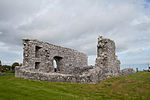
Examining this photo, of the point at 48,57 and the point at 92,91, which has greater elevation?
the point at 48,57

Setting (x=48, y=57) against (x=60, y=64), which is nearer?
(x=48, y=57)

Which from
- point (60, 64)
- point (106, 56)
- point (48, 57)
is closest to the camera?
point (106, 56)

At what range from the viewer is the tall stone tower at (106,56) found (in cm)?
2327

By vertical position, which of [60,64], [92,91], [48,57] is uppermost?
[48,57]

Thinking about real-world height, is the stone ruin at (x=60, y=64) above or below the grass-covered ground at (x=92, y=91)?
above

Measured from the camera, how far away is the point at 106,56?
23422mm

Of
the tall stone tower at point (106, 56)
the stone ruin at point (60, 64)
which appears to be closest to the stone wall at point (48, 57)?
the stone ruin at point (60, 64)

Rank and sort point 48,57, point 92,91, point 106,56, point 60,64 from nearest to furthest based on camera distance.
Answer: point 92,91 → point 106,56 → point 48,57 → point 60,64

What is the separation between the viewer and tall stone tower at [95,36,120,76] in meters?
23.3

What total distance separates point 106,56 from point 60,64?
9983 millimetres

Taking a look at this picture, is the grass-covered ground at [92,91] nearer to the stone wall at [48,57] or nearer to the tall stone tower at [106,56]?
the tall stone tower at [106,56]

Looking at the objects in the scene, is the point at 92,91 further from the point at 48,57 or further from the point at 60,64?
the point at 60,64

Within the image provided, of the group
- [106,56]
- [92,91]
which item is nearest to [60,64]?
[106,56]

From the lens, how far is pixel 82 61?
3628cm
